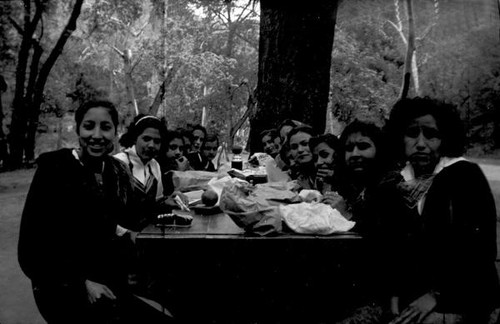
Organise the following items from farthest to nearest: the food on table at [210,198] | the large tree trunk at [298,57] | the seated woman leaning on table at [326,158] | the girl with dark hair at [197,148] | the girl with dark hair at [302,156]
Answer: the girl with dark hair at [197,148] → the large tree trunk at [298,57] → the girl with dark hair at [302,156] → the seated woman leaning on table at [326,158] → the food on table at [210,198]

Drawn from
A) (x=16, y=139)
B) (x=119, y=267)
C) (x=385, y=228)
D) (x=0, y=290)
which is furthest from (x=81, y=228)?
(x=16, y=139)

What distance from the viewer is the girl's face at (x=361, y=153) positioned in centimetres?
279

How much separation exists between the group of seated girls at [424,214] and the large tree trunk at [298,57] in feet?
8.68

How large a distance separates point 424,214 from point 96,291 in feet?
5.47

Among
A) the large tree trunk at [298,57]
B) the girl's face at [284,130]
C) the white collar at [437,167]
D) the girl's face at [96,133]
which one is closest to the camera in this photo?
the white collar at [437,167]

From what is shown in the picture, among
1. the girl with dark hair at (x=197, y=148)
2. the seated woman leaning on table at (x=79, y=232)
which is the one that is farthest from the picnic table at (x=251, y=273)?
the girl with dark hair at (x=197, y=148)

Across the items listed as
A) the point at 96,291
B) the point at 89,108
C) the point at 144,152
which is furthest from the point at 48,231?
the point at 144,152

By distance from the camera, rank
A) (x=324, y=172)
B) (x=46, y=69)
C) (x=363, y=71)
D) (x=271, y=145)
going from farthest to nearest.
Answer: (x=363, y=71)
(x=46, y=69)
(x=271, y=145)
(x=324, y=172)

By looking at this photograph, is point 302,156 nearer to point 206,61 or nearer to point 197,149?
point 197,149

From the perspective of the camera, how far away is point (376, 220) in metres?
2.45

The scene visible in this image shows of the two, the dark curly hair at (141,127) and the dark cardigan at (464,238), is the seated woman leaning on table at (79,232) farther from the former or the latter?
the dark cardigan at (464,238)

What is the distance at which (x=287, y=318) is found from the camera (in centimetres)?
260

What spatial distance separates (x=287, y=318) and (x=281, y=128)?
9.49 feet

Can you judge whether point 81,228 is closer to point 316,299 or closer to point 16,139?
point 316,299
